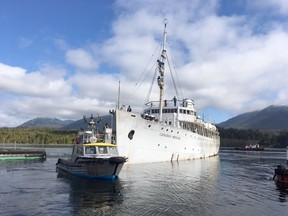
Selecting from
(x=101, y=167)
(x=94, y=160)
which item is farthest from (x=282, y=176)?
(x=94, y=160)

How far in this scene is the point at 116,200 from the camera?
25.5m

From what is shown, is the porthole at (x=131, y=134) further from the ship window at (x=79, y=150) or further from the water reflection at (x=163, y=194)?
the ship window at (x=79, y=150)

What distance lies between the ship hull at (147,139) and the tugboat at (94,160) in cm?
870

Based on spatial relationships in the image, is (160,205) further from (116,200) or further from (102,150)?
(102,150)

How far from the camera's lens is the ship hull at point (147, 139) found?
162 ft

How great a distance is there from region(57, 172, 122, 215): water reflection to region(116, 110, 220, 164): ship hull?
13292 millimetres

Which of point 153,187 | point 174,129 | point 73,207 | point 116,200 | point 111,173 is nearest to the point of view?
point 73,207

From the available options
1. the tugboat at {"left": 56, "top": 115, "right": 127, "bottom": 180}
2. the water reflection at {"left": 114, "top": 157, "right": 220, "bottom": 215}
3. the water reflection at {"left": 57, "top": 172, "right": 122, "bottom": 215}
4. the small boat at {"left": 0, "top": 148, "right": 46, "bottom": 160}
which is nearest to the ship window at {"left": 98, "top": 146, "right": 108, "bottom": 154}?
the tugboat at {"left": 56, "top": 115, "right": 127, "bottom": 180}

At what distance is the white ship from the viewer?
49.5 meters

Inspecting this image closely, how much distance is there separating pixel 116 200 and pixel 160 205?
3.78 m

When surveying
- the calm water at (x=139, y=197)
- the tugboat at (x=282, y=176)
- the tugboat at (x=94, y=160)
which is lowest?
the calm water at (x=139, y=197)

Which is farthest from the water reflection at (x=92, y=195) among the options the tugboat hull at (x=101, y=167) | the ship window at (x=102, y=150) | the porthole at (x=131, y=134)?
the porthole at (x=131, y=134)

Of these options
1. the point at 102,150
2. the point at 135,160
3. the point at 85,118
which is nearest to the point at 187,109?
the point at 135,160

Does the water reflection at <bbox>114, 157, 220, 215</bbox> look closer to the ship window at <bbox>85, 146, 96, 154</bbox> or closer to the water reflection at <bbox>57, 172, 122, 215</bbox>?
the water reflection at <bbox>57, 172, 122, 215</bbox>
